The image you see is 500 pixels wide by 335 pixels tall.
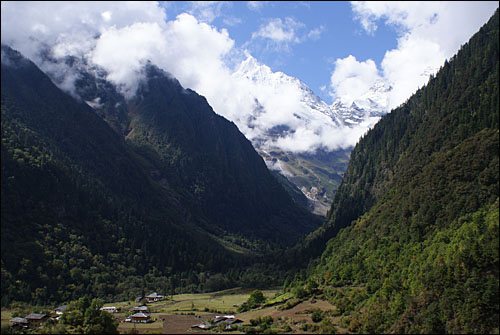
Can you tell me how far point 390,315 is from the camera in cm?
9681

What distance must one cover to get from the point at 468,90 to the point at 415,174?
35.5 m

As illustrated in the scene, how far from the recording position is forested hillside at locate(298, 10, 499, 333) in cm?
8688

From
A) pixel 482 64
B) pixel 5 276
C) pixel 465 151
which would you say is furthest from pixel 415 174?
pixel 5 276

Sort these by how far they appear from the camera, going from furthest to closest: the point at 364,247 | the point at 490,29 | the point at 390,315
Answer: the point at 490,29 → the point at 364,247 → the point at 390,315

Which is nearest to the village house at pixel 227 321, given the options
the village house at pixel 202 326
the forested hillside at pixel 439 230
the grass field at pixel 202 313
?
the grass field at pixel 202 313

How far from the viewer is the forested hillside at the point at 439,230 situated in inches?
3420

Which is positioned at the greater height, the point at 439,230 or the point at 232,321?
the point at 439,230

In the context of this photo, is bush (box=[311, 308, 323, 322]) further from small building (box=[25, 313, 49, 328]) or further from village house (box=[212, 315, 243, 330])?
small building (box=[25, 313, 49, 328])

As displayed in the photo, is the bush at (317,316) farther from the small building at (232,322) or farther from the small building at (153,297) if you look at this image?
the small building at (153,297)

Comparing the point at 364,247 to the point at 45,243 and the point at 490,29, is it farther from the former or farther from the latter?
the point at 45,243

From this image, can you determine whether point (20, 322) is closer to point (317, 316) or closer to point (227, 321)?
point (227, 321)

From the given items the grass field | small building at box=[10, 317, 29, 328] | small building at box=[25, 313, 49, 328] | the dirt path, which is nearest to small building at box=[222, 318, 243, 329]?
the grass field

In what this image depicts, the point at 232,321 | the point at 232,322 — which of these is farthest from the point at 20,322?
the point at 232,321

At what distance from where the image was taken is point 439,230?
370ft
